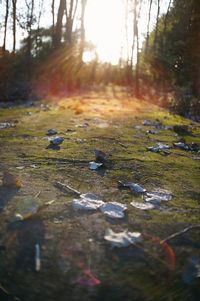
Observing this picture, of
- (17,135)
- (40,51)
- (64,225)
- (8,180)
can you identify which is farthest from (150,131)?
(40,51)

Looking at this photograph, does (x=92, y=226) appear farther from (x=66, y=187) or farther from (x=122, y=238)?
(x=66, y=187)

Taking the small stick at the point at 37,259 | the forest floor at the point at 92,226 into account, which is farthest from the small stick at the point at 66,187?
the small stick at the point at 37,259

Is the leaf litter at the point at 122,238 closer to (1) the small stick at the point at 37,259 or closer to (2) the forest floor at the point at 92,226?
(2) the forest floor at the point at 92,226

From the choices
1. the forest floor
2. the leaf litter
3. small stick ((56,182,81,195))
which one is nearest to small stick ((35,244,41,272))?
the forest floor

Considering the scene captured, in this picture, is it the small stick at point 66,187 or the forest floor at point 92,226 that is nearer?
the forest floor at point 92,226

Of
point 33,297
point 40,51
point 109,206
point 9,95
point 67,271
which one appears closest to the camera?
point 33,297

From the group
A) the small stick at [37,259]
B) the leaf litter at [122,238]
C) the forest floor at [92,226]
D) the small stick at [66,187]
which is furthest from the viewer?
the small stick at [66,187]

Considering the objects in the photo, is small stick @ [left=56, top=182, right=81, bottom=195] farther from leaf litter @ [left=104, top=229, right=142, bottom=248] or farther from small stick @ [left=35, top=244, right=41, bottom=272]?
small stick @ [left=35, top=244, right=41, bottom=272]

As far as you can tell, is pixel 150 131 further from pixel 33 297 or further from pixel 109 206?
pixel 33 297
